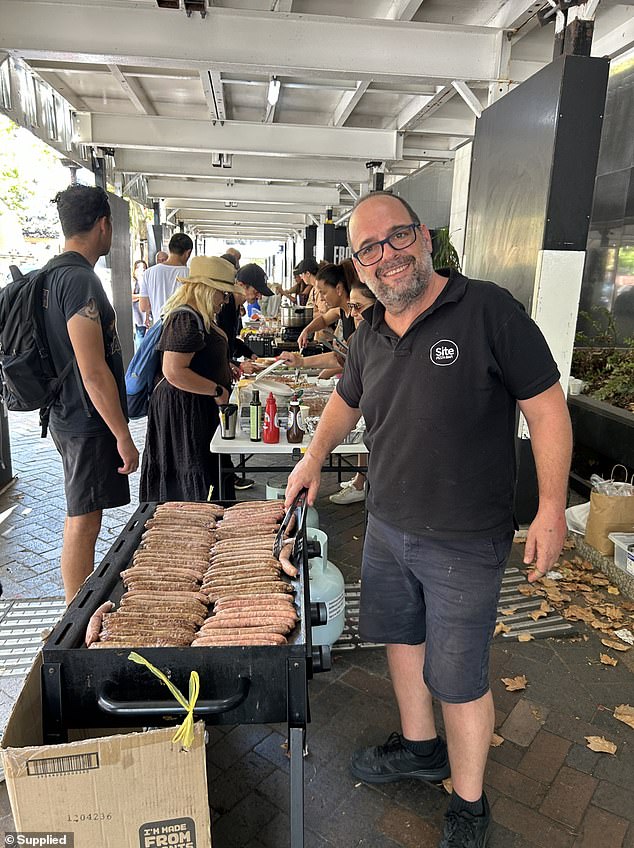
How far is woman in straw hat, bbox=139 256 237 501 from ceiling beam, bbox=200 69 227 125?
340 centimetres

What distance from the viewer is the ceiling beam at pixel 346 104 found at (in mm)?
6930

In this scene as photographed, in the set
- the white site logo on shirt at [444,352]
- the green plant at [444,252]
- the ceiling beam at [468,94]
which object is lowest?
the white site logo on shirt at [444,352]

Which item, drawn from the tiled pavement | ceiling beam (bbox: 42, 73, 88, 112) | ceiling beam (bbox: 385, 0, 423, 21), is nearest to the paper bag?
the tiled pavement

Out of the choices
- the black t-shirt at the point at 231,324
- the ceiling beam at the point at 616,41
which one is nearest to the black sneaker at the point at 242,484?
the black t-shirt at the point at 231,324

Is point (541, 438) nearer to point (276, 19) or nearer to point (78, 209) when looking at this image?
point (78, 209)

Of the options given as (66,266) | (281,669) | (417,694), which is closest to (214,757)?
(417,694)

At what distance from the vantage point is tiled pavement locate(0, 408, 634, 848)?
2.26 metres

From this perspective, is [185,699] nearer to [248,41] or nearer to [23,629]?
[23,629]

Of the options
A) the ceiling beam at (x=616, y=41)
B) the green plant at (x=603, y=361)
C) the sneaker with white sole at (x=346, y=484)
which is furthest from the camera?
the green plant at (x=603, y=361)

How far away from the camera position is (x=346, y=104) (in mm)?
7812

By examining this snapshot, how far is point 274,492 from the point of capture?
4117 millimetres

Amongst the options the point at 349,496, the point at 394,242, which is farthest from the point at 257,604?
the point at 349,496

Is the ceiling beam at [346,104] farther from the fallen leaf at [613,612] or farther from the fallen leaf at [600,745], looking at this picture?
the fallen leaf at [600,745]

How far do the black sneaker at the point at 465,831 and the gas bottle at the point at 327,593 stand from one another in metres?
1.06
